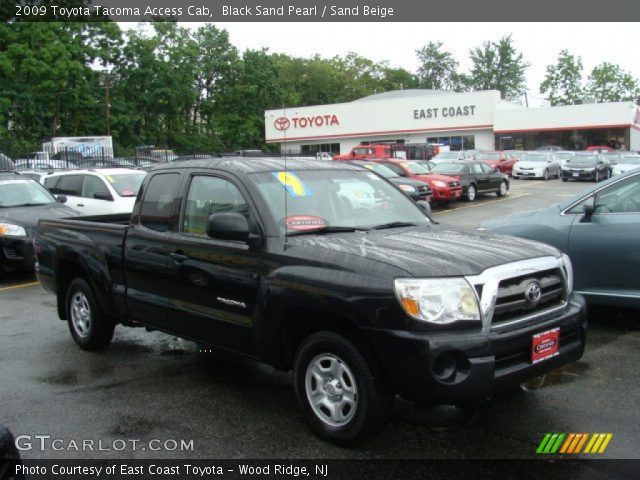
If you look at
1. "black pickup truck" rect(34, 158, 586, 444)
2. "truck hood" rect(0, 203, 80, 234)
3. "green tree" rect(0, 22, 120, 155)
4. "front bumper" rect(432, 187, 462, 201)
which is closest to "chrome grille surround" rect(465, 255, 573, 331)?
"black pickup truck" rect(34, 158, 586, 444)

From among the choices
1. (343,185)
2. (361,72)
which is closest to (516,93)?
(361,72)

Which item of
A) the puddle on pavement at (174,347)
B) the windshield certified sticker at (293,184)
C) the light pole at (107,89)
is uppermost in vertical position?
the light pole at (107,89)

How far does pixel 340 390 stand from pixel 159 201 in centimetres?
245

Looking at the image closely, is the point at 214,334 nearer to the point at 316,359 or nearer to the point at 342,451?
the point at 316,359

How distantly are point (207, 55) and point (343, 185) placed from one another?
62.9 meters

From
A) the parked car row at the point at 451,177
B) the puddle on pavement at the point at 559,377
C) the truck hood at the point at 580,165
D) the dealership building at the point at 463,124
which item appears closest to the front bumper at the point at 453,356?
the puddle on pavement at the point at 559,377

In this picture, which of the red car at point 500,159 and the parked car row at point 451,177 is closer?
the parked car row at point 451,177

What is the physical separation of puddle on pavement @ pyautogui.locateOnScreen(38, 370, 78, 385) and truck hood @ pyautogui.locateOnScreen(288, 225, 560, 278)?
8.26 feet

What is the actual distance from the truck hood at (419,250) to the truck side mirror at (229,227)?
0.33 meters

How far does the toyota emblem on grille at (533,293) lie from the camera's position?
155 inches

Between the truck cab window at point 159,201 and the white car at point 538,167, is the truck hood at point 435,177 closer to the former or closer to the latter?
the white car at point 538,167

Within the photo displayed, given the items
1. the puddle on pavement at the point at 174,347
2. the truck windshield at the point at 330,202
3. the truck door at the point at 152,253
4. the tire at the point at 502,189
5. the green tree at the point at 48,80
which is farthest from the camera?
the green tree at the point at 48,80

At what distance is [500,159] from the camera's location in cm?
3522

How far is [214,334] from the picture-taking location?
15.7 ft
